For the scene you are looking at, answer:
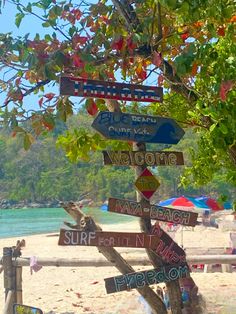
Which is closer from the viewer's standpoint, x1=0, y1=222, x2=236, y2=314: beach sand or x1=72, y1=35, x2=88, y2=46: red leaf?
x1=72, y1=35, x2=88, y2=46: red leaf

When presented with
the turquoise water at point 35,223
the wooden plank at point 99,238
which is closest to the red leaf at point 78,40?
the wooden plank at point 99,238

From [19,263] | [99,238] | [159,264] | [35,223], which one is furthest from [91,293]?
[35,223]

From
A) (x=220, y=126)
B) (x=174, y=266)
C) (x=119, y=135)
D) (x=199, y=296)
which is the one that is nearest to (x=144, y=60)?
(x=119, y=135)

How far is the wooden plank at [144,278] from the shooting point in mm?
4500

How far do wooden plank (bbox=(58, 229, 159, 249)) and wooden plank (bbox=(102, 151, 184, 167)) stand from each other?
0.57 metres

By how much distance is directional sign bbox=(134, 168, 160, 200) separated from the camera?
4473 millimetres

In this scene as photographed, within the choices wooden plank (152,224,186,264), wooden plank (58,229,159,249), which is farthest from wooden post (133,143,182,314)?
wooden plank (58,229,159,249)

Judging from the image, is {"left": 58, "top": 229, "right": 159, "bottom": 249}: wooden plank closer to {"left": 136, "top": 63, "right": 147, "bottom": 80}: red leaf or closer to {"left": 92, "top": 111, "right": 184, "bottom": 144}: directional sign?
{"left": 92, "top": 111, "right": 184, "bottom": 144}: directional sign

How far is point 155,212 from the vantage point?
4.46 meters

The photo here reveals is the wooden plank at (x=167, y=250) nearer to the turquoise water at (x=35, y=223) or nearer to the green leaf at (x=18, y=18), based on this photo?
the green leaf at (x=18, y=18)

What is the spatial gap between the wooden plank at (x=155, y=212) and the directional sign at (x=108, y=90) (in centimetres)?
82

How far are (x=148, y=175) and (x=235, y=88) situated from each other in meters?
1.27

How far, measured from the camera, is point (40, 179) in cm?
8594

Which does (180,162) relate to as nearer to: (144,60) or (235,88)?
(144,60)
